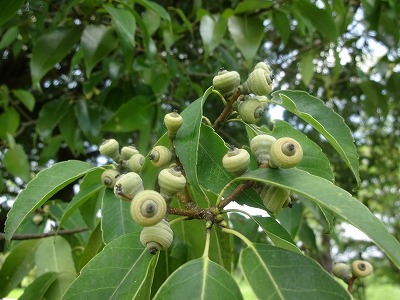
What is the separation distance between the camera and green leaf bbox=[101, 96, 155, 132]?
269 centimetres

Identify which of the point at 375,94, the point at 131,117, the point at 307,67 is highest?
the point at 131,117

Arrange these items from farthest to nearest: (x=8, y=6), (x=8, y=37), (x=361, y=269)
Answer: (x=8, y=37)
(x=8, y=6)
(x=361, y=269)

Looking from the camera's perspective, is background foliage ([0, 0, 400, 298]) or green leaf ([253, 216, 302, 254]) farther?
background foliage ([0, 0, 400, 298])

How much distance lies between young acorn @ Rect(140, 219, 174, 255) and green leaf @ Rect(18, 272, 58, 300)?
25.3 inches

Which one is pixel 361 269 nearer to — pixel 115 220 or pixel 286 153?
pixel 286 153

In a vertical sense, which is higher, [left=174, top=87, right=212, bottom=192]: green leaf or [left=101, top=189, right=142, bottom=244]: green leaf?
[left=174, top=87, right=212, bottom=192]: green leaf

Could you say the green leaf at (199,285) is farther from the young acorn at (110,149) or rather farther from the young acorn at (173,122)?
the young acorn at (110,149)

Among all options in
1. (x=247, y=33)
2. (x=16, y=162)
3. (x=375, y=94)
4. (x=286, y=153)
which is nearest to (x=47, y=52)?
(x=16, y=162)

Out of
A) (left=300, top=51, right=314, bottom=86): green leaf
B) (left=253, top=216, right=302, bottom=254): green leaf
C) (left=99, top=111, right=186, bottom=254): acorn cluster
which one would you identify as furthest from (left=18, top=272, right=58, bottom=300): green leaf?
(left=300, top=51, right=314, bottom=86): green leaf

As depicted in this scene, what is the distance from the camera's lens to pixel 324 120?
1181 millimetres

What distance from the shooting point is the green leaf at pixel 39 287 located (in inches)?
57.5

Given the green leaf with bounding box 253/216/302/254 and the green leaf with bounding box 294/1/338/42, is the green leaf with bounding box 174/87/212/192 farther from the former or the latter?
the green leaf with bounding box 294/1/338/42

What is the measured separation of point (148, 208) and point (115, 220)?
1.34ft

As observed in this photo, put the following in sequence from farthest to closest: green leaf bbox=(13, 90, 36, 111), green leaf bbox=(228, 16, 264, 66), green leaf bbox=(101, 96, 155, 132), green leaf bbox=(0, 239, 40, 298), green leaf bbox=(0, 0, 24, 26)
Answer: green leaf bbox=(13, 90, 36, 111) < green leaf bbox=(101, 96, 155, 132) < green leaf bbox=(228, 16, 264, 66) < green leaf bbox=(0, 0, 24, 26) < green leaf bbox=(0, 239, 40, 298)
